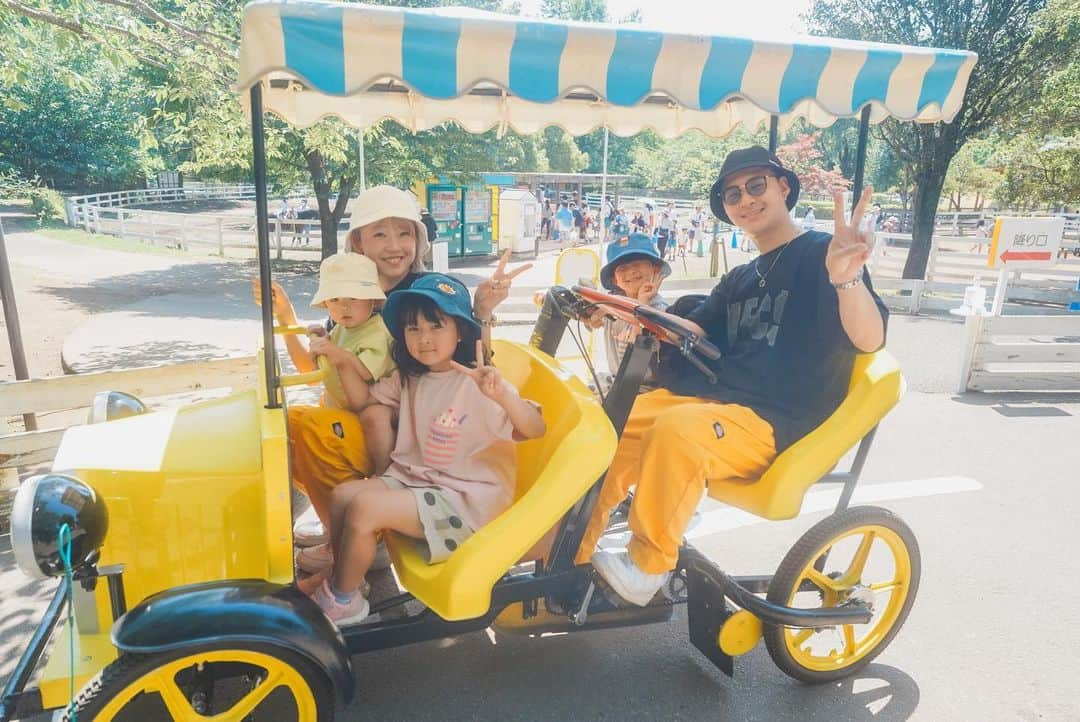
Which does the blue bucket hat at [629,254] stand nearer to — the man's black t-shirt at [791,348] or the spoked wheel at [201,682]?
the man's black t-shirt at [791,348]

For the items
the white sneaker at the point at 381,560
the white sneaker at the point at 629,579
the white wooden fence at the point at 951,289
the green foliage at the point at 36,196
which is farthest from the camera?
the green foliage at the point at 36,196

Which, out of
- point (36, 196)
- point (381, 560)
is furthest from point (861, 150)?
point (36, 196)

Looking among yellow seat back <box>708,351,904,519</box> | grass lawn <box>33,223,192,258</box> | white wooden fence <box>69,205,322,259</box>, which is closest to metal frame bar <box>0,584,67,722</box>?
yellow seat back <box>708,351,904,519</box>

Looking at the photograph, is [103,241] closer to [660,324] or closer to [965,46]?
[965,46]

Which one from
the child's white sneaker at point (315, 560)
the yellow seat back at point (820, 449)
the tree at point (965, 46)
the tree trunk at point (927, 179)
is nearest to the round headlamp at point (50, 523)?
the child's white sneaker at point (315, 560)

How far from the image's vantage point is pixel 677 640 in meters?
3.05

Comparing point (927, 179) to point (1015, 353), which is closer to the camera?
point (1015, 353)

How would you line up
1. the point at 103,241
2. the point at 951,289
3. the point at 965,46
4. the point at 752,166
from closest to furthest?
the point at 752,166 < the point at 965,46 < the point at 951,289 < the point at 103,241

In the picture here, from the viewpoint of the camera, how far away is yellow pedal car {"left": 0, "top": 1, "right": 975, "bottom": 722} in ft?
6.37

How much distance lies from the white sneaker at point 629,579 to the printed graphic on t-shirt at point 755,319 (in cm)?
93

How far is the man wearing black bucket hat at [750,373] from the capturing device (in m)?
2.37

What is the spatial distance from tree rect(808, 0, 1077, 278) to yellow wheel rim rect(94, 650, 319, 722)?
1395cm

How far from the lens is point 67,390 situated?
4090 millimetres

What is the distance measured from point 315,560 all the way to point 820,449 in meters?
1.79
